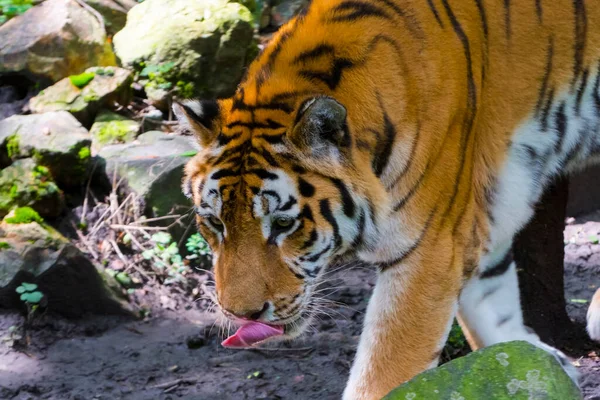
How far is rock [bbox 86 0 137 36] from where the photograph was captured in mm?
7195

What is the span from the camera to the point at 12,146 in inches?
209

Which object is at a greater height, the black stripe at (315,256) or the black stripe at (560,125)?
the black stripe at (560,125)

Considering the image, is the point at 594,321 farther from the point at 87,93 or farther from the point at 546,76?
the point at 87,93

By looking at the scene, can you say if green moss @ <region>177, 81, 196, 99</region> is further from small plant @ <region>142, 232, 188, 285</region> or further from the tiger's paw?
the tiger's paw

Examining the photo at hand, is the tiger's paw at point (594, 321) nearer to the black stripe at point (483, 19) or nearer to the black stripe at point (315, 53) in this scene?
the black stripe at point (483, 19)

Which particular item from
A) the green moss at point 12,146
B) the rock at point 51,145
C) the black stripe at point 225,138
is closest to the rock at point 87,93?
the rock at point 51,145

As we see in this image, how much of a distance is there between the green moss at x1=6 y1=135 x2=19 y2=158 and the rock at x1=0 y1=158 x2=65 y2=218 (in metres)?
0.14

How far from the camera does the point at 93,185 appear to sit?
5.53m

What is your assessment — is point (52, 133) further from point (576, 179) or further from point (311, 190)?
point (576, 179)

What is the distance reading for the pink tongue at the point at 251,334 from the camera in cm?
293

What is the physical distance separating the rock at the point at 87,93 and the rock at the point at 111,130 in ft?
0.35

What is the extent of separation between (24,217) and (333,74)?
8.64ft

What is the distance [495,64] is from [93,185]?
10.5 ft

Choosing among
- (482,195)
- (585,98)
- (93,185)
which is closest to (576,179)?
(585,98)
